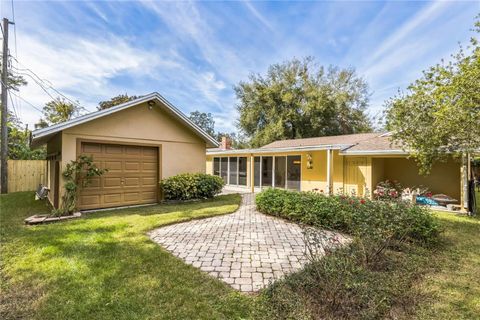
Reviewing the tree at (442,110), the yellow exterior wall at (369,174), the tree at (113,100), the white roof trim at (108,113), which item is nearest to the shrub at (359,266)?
the tree at (442,110)

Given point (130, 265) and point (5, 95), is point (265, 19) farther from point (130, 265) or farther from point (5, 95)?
point (5, 95)

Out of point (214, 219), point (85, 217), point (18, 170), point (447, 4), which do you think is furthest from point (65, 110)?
point (447, 4)

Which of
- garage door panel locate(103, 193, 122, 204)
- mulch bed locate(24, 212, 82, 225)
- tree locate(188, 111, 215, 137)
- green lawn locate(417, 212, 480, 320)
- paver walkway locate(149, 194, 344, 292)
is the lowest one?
green lawn locate(417, 212, 480, 320)

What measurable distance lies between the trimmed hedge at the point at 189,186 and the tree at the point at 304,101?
634 inches

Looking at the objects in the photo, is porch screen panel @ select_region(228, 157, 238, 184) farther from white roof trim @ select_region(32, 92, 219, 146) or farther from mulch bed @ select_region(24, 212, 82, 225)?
mulch bed @ select_region(24, 212, 82, 225)

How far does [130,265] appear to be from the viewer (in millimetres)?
3945

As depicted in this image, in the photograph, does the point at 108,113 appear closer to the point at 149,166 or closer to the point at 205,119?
the point at 149,166

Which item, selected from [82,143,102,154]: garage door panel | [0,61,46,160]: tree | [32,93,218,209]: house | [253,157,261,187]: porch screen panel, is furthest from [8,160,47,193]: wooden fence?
[253,157,261,187]: porch screen panel

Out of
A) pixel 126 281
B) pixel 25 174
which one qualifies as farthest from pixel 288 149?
pixel 25 174

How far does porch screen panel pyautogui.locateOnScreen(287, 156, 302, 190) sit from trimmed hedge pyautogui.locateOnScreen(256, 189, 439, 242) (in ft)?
19.7

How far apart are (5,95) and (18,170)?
4.87m

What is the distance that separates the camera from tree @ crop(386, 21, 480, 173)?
5.73 meters

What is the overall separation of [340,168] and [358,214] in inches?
305

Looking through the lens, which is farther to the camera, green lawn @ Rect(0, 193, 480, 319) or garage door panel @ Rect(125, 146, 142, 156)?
garage door panel @ Rect(125, 146, 142, 156)
